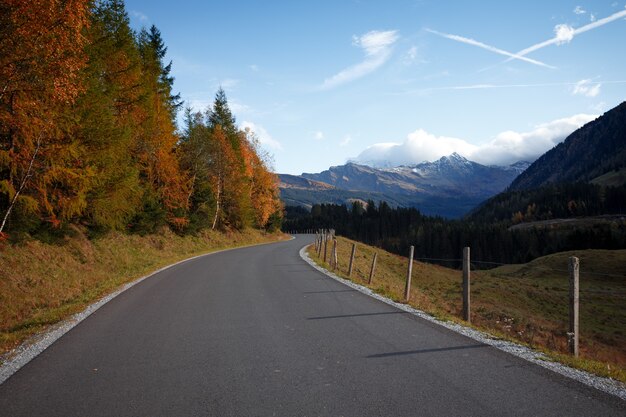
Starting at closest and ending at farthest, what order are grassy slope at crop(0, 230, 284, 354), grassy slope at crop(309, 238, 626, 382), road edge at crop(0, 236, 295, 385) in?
road edge at crop(0, 236, 295, 385)
grassy slope at crop(0, 230, 284, 354)
grassy slope at crop(309, 238, 626, 382)

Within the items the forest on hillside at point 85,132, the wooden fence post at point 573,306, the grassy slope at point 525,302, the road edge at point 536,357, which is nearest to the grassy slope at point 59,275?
the forest on hillside at point 85,132

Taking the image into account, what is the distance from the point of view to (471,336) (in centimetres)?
766

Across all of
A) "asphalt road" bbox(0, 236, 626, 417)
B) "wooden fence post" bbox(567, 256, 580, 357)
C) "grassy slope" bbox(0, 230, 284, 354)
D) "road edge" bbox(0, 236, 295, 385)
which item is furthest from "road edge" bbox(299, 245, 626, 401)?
"grassy slope" bbox(0, 230, 284, 354)

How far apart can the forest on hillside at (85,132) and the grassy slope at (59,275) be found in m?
1.07

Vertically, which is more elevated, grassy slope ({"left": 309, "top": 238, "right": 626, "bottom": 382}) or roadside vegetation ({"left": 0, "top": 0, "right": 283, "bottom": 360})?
roadside vegetation ({"left": 0, "top": 0, "right": 283, "bottom": 360})

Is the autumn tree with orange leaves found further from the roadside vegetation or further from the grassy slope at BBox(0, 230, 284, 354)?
the grassy slope at BBox(0, 230, 284, 354)

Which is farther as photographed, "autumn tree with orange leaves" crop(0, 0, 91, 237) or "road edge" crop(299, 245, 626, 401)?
"autumn tree with orange leaves" crop(0, 0, 91, 237)

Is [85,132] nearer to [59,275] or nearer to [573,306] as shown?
[59,275]

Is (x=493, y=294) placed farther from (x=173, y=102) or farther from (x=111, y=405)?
(x=173, y=102)

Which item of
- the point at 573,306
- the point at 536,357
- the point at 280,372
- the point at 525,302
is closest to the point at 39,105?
the point at 280,372

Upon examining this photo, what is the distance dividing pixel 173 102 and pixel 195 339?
129ft

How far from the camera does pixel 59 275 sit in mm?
15133

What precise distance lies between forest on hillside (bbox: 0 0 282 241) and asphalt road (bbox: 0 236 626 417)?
7.24 metres

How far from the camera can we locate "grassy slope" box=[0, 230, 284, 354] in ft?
32.9
